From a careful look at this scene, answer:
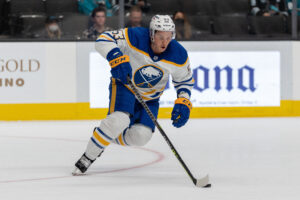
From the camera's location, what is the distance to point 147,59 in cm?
445

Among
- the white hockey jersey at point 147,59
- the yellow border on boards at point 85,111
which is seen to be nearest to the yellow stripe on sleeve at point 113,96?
the white hockey jersey at point 147,59

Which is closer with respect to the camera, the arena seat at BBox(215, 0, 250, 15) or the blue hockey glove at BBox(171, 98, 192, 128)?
the blue hockey glove at BBox(171, 98, 192, 128)

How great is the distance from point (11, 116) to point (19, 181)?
170 inches

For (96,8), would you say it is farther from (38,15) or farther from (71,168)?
(71,168)

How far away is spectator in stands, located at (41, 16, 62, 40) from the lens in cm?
867

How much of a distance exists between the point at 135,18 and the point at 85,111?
1.27 m

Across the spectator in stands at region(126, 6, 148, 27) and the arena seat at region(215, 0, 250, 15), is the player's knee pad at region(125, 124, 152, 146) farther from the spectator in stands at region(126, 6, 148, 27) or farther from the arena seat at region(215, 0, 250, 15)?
the arena seat at region(215, 0, 250, 15)

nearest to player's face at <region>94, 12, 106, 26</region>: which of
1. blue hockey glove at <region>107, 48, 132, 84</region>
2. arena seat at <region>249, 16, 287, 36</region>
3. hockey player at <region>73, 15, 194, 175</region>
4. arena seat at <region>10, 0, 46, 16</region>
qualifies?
arena seat at <region>10, 0, 46, 16</region>

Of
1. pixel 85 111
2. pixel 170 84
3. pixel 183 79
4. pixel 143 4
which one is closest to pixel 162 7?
pixel 143 4

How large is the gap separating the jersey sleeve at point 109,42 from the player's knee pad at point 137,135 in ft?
1.59

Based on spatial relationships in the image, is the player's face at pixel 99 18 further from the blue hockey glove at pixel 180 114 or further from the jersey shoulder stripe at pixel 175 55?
the blue hockey glove at pixel 180 114

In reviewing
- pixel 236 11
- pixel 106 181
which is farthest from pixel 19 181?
pixel 236 11

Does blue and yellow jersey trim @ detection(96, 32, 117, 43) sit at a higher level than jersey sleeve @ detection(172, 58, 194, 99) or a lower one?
higher

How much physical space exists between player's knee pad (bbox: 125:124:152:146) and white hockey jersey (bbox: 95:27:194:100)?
255 millimetres
